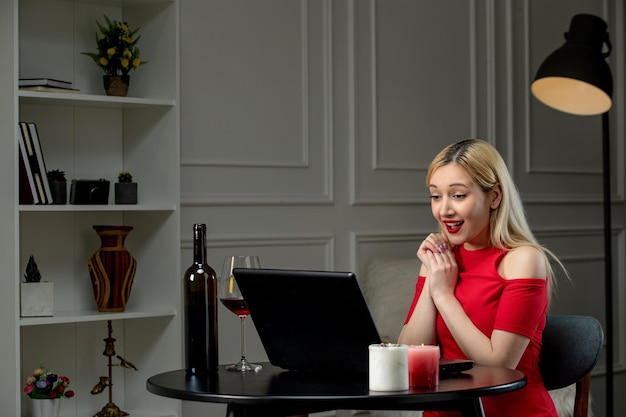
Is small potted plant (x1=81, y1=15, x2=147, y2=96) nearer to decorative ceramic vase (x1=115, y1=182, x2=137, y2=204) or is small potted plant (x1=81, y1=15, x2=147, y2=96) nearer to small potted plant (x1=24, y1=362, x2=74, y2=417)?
decorative ceramic vase (x1=115, y1=182, x2=137, y2=204)

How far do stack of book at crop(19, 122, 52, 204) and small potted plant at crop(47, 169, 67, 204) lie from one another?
1.5 inches

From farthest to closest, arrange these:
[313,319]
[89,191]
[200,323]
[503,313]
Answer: [89,191] < [503,313] < [200,323] < [313,319]

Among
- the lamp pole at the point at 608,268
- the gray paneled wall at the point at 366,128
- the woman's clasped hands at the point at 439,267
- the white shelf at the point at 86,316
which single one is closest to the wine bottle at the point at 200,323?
the woman's clasped hands at the point at 439,267

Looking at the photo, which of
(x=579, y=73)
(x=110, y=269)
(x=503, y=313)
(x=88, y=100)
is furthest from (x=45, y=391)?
(x=579, y=73)

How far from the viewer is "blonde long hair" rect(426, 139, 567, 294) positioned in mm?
2061

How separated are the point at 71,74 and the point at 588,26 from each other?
6.56ft

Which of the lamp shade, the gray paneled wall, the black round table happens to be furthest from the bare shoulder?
the lamp shade

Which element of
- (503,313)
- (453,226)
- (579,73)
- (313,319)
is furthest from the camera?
(579,73)

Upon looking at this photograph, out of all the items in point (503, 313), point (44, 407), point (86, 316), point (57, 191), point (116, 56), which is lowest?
point (44, 407)

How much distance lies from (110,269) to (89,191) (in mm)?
257

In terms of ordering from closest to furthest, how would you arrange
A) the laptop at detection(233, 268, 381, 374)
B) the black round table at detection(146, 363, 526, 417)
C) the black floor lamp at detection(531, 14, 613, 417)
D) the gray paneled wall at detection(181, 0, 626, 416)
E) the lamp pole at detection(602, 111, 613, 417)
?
1. the black round table at detection(146, 363, 526, 417)
2. the laptop at detection(233, 268, 381, 374)
3. the gray paneled wall at detection(181, 0, 626, 416)
4. the black floor lamp at detection(531, 14, 613, 417)
5. the lamp pole at detection(602, 111, 613, 417)

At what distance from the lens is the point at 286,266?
11.8 feet

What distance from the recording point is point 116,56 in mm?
3072

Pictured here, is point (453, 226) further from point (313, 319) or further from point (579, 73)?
point (579, 73)
